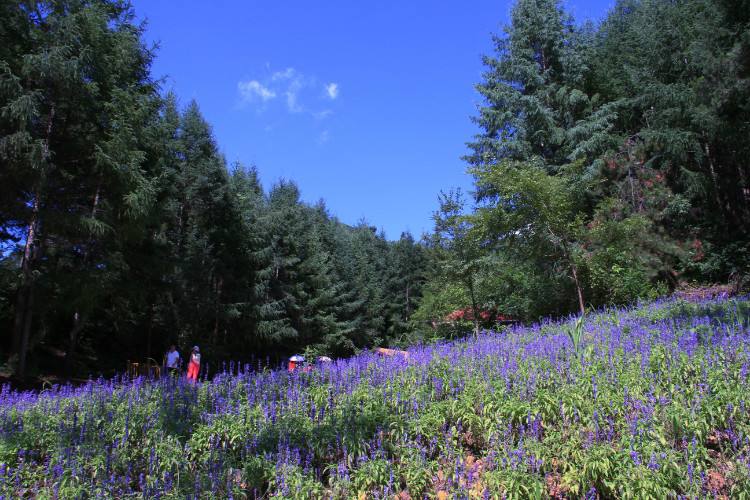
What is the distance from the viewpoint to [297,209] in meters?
30.5

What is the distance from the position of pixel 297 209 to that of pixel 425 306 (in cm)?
1335

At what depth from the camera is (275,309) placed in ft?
80.2

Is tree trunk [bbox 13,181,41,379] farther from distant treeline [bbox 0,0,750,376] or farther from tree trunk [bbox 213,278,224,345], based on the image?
tree trunk [bbox 213,278,224,345]

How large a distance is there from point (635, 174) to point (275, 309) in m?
18.4

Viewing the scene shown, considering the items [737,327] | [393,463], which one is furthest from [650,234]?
[393,463]

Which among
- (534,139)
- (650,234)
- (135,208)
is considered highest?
(534,139)

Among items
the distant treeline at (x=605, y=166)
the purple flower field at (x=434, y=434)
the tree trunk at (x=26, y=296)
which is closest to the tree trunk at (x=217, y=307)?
the tree trunk at (x=26, y=296)

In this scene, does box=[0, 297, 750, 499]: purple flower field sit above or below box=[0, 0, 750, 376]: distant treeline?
below

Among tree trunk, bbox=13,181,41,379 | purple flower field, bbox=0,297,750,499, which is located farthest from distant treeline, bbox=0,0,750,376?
purple flower field, bbox=0,297,750,499

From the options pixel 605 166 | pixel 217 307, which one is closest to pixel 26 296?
pixel 217 307

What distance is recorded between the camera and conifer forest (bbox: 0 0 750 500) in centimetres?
350

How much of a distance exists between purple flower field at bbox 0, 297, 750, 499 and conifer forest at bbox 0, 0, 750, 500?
33 mm

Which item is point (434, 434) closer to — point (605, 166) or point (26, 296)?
point (26, 296)

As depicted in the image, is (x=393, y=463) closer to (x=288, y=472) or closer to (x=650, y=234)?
(x=288, y=472)
